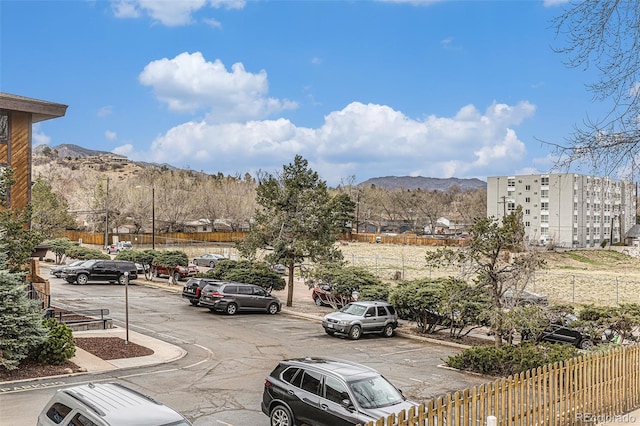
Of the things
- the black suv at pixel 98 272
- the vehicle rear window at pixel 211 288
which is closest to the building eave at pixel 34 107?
the vehicle rear window at pixel 211 288

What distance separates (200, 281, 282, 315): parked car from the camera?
3036 centimetres

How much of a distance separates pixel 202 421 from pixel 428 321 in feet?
56.6

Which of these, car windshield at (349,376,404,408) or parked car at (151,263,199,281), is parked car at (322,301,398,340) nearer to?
car windshield at (349,376,404,408)

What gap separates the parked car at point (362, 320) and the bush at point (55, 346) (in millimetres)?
11230

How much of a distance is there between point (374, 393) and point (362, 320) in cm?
1524

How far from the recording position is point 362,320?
1015 inches

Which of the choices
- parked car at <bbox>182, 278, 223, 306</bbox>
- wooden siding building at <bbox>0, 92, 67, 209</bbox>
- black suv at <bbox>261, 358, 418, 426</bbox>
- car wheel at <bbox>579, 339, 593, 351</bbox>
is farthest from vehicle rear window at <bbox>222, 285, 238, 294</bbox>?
black suv at <bbox>261, 358, 418, 426</bbox>

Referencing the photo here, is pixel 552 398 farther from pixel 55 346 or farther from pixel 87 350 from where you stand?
pixel 87 350

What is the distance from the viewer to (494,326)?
67.2 feet

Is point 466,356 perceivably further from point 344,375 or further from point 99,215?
point 99,215

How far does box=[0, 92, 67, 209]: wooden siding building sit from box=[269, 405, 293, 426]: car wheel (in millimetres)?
18827

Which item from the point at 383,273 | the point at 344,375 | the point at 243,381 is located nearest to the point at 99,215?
the point at 383,273

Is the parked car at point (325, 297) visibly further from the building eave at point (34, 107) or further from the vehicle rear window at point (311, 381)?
the vehicle rear window at point (311, 381)

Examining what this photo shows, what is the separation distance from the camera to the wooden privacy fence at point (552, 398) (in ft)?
26.2
